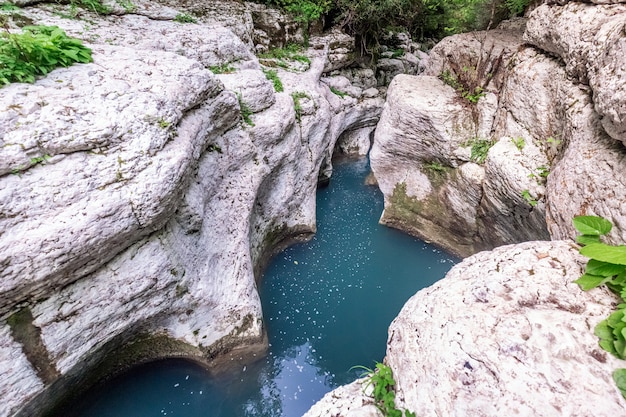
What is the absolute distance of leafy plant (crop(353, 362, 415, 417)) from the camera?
354cm

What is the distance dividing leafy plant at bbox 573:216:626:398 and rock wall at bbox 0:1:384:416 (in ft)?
16.3

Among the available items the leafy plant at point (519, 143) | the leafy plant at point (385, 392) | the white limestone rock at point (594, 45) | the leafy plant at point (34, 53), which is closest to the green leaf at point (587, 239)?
the white limestone rock at point (594, 45)

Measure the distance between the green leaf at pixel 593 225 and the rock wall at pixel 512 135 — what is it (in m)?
1.00

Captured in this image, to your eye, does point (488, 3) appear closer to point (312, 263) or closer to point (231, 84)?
point (231, 84)

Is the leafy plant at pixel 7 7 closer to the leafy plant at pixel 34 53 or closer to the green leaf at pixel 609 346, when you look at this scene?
the leafy plant at pixel 34 53

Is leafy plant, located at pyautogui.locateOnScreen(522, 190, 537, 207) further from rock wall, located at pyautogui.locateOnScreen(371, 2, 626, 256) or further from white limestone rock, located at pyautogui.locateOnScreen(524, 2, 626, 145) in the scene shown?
white limestone rock, located at pyautogui.locateOnScreen(524, 2, 626, 145)

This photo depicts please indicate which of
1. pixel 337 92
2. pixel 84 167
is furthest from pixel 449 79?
pixel 84 167

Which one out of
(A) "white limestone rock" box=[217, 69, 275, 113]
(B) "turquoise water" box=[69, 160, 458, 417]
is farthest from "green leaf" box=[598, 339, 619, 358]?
(A) "white limestone rock" box=[217, 69, 275, 113]

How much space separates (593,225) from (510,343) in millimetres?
1714

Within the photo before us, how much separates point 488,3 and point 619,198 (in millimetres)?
9671

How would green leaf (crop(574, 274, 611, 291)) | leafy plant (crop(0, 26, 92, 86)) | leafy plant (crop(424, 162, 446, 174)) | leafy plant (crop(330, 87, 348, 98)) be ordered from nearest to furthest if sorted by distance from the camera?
green leaf (crop(574, 274, 611, 291)), leafy plant (crop(0, 26, 92, 86)), leafy plant (crop(424, 162, 446, 174)), leafy plant (crop(330, 87, 348, 98))

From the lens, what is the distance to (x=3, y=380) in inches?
153

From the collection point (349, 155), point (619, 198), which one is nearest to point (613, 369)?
point (619, 198)

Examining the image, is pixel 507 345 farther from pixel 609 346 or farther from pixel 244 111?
pixel 244 111
